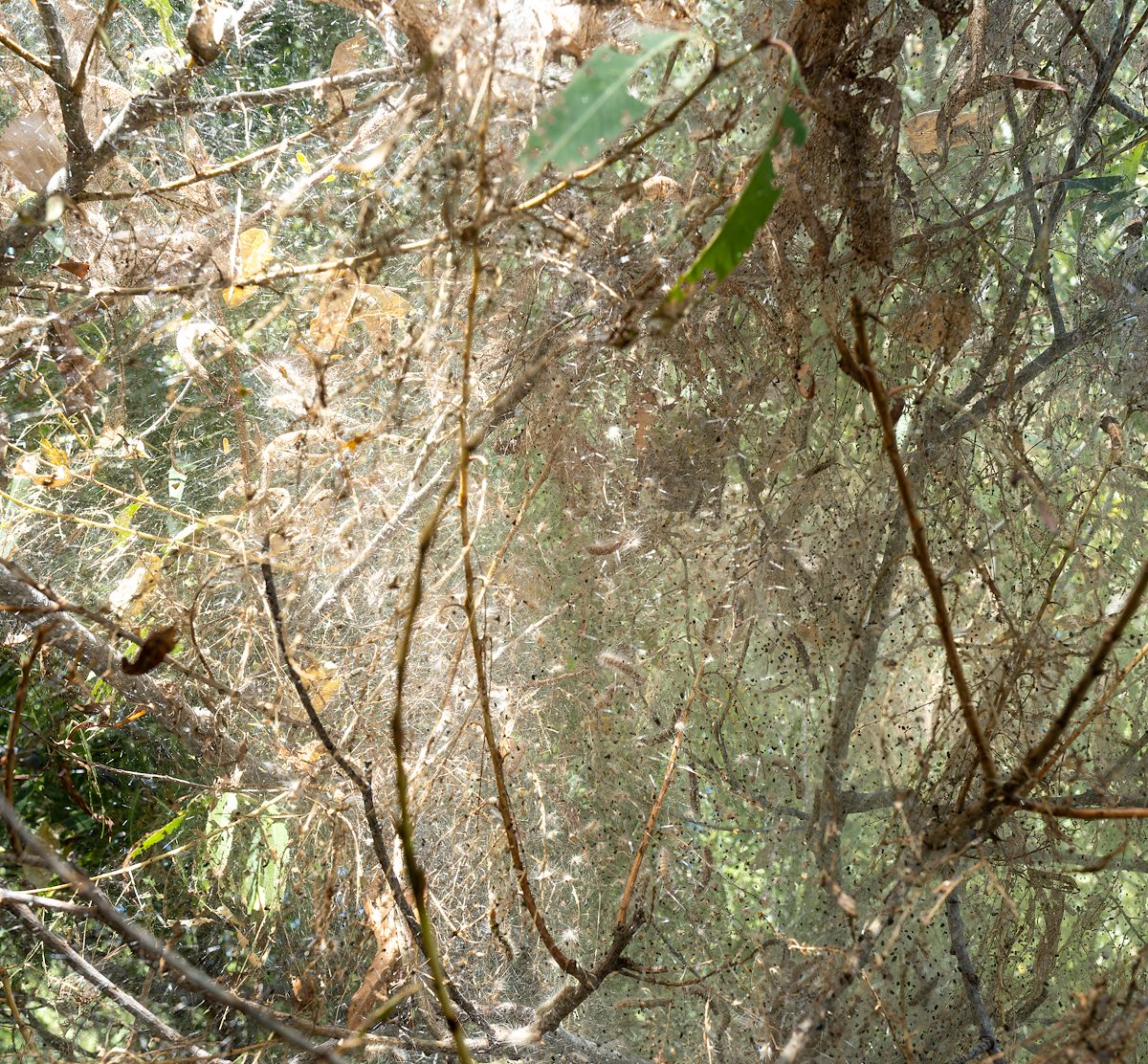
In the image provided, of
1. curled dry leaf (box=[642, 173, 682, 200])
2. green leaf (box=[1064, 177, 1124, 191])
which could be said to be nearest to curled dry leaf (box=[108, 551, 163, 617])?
curled dry leaf (box=[642, 173, 682, 200])

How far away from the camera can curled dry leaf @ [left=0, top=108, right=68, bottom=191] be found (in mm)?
794

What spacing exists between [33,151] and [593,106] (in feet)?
1.99

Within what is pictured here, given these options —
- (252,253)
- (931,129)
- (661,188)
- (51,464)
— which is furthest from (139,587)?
(931,129)

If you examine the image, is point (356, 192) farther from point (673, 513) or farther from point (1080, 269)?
point (1080, 269)

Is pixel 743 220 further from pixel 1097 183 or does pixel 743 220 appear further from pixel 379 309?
pixel 1097 183

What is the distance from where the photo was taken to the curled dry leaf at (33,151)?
79 centimetres

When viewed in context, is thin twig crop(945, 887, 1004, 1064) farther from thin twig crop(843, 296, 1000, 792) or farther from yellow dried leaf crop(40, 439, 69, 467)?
yellow dried leaf crop(40, 439, 69, 467)

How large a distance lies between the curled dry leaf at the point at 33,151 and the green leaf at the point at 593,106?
57cm

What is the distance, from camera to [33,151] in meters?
0.80

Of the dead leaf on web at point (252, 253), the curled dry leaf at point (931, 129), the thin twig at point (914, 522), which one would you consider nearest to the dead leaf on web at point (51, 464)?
the dead leaf on web at point (252, 253)

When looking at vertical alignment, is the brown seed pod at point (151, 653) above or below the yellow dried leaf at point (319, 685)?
below

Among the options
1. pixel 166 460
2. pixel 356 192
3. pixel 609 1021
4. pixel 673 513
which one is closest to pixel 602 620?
pixel 673 513

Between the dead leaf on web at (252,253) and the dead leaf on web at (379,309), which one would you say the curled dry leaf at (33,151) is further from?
the dead leaf on web at (379,309)

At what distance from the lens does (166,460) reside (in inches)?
50.3
